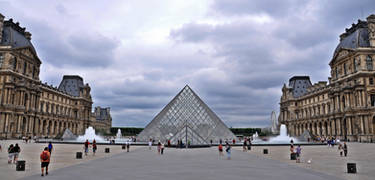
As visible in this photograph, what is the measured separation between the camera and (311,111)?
61.4 m

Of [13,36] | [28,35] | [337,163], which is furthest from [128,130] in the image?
[337,163]

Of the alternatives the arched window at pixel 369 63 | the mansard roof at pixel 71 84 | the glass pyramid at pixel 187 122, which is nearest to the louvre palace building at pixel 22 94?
the mansard roof at pixel 71 84

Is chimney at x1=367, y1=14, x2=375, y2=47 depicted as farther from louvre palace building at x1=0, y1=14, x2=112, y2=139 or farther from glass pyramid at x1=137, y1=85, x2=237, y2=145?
louvre palace building at x1=0, y1=14, x2=112, y2=139

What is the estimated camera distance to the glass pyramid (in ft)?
95.1

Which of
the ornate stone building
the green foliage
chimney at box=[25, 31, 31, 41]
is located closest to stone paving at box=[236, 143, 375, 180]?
→ the ornate stone building

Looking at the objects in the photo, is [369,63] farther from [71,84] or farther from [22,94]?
[71,84]

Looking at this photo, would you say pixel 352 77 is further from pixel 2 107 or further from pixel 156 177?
pixel 2 107

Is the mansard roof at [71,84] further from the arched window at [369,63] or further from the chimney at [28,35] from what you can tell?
the arched window at [369,63]

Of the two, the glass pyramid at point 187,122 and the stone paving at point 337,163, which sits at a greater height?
the glass pyramid at point 187,122

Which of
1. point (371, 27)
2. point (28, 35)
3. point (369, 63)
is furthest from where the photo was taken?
point (28, 35)

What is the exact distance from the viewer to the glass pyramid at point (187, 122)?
95.1ft

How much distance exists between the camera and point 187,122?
93.7 ft

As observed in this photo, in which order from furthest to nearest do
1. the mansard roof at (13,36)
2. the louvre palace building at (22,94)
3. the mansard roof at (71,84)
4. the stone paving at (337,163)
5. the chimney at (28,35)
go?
the mansard roof at (71,84)
the chimney at (28,35)
the mansard roof at (13,36)
the louvre palace building at (22,94)
the stone paving at (337,163)

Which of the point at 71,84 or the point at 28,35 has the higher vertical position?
the point at 28,35
